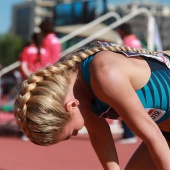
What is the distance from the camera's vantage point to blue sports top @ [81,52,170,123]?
2.24 meters

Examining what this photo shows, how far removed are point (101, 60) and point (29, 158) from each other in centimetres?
365

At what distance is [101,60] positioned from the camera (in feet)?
6.89

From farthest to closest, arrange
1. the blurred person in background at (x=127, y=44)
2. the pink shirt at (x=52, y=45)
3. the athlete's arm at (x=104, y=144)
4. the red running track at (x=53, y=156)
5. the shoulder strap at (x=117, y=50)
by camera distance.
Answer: the pink shirt at (x=52, y=45), the blurred person in background at (x=127, y=44), the red running track at (x=53, y=156), the athlete's arm at (x=104, y=144), the shoulder strap at (x=117, y=50)

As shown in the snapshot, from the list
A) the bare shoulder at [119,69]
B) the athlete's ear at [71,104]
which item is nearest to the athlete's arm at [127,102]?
the bare shoulder at [119,69]

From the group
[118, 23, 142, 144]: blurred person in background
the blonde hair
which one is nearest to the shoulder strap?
the blonde hair

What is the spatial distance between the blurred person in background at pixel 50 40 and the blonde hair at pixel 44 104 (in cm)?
529

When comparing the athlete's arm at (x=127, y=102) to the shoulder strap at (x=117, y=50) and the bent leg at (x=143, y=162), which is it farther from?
the bent leg at (x=143, y=162)

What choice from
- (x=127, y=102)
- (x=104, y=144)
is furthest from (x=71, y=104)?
(x=104, y=144)

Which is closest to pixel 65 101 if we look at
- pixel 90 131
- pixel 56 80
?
pixel 56 80

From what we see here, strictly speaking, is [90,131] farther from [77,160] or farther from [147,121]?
[77,160]

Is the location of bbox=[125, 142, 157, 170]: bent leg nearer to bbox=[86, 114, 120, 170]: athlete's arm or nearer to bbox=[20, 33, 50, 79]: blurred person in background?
bbox=[86, 114, 120, 170]: athlete's arm

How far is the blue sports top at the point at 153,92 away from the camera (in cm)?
224

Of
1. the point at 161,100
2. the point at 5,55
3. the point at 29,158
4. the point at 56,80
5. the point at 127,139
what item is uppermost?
the point at 56,80

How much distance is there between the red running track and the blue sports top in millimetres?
2706
